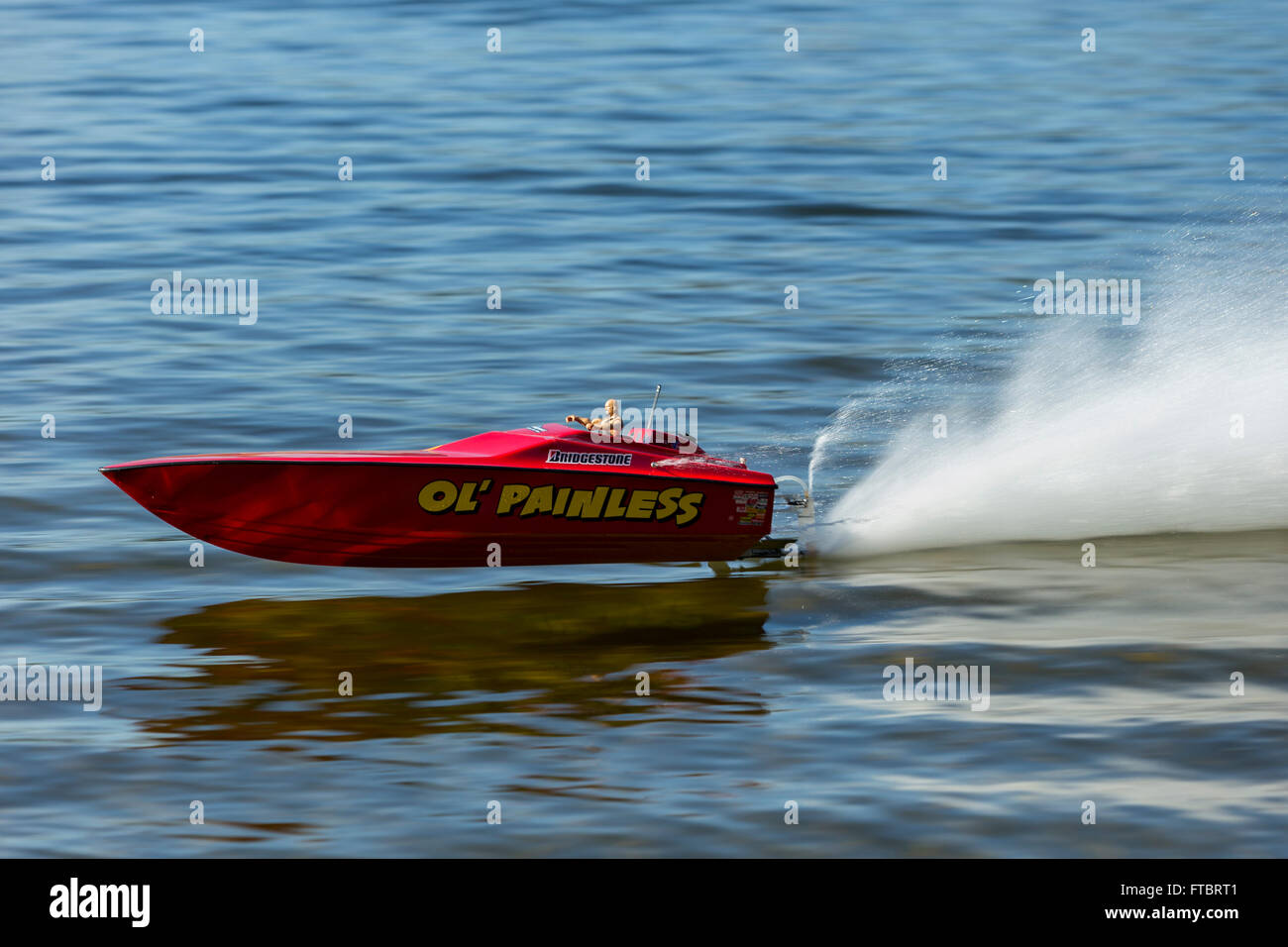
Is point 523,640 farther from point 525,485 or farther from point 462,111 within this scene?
point 462,111

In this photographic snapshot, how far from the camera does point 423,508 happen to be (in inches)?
469

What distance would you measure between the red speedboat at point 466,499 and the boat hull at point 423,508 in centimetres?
1

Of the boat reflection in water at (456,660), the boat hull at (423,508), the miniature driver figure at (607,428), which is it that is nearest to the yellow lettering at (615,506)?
the boat hull at (423,508)

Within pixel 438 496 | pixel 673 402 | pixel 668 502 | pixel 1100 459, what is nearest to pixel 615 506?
pixel 668 502

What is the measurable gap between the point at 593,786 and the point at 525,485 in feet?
11.2

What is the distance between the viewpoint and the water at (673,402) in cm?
916

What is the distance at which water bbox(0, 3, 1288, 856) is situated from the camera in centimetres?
916

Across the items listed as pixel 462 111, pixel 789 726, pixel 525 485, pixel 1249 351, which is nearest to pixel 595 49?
pixel 462 111

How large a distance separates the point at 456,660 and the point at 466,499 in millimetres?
1329

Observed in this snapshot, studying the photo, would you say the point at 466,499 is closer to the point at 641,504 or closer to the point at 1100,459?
the point at 641,504

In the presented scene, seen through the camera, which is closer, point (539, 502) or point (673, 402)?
point (539, 502)

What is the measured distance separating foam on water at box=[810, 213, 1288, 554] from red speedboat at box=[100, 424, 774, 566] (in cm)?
205

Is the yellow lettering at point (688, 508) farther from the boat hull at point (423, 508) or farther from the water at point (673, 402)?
the water at point (673, 402)

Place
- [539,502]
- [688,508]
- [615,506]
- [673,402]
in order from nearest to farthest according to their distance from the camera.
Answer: [539,502], [615,506], [688,508], [673,402]
